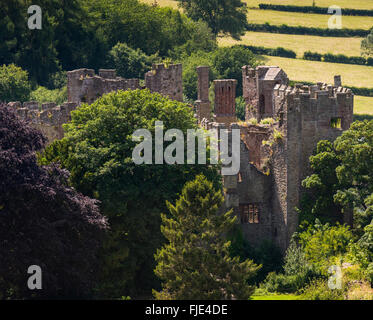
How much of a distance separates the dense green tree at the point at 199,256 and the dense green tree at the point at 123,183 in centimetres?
539

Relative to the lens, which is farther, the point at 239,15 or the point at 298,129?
the point at 239,15

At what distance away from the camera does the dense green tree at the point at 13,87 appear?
364 feet

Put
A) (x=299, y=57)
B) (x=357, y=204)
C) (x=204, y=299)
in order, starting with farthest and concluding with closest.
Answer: (x=299, y=57) → (x=357, y=204) → (x=204, y=299)

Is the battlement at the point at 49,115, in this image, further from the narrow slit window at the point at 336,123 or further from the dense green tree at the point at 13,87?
the dense green tree at the point at 13,87

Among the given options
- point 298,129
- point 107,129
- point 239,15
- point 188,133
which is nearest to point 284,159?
point 298,129

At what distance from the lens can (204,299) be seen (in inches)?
2376

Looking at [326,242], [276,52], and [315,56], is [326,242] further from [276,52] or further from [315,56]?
[276,52]

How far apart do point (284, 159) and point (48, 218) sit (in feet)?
57.9

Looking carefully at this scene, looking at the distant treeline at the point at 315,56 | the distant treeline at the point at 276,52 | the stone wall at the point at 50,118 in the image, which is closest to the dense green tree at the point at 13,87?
the stone wall at the point at 50,118

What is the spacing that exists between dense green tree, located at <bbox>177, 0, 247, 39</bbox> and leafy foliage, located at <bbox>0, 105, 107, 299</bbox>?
9072 centimetres

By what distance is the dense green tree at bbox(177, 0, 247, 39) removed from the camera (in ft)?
501

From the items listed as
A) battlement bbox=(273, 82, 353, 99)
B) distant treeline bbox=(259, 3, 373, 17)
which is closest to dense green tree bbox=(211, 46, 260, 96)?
distant treeline bbox=(259, 3, 373, 17)

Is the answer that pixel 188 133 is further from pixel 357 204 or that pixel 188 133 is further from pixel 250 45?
pixel 250 45

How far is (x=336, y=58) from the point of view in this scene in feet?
458
